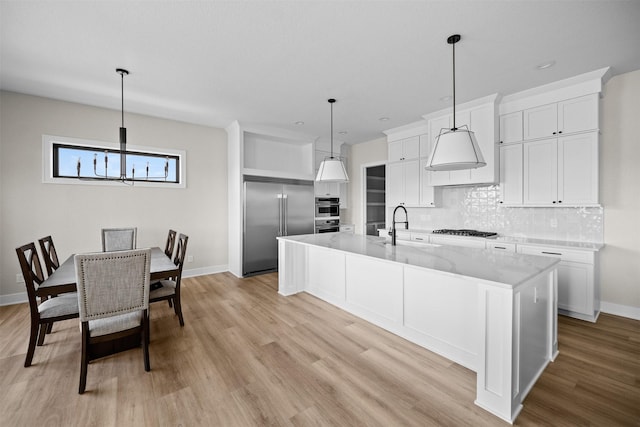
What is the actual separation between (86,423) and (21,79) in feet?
12.4

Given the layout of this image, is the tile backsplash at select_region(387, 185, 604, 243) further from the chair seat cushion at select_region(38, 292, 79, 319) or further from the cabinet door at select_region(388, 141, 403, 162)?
the chair seat cushion at select_region(38, 292, 79, 319)

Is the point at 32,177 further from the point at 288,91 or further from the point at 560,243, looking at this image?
the point at 560,243

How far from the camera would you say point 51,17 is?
Result: 7.00ft

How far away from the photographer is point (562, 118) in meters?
3.36

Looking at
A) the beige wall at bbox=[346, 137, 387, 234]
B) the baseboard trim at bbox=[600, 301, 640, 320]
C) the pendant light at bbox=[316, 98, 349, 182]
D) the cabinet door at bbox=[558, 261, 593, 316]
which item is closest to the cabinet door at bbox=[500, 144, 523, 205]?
the cabinet door at bbox=[558, 261, 593, 316]

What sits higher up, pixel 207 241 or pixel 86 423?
pixel 207 241

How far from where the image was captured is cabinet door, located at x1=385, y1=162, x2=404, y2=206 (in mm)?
5248

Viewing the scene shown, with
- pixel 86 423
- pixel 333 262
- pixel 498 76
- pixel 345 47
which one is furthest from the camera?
pixel 333 262

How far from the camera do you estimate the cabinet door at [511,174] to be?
3.72 metres

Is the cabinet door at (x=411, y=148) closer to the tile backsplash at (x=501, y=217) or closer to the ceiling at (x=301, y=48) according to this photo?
the tile backsplash at (x=501, y=217)

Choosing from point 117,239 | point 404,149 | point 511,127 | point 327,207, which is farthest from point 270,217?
point 511,127

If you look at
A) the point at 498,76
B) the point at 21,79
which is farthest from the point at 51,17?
the point at 498,76

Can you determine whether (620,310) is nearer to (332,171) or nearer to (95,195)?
(332,171)

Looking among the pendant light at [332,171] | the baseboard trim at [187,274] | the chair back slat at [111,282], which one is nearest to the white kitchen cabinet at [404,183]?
the pendant light at [332,171]
